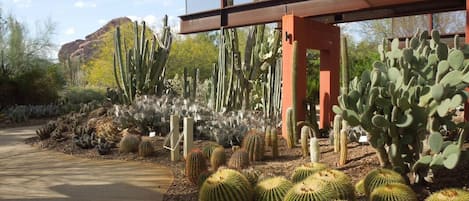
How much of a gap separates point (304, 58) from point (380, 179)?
426 cm

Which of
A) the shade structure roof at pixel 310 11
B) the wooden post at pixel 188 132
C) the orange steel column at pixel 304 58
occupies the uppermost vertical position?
the shade structure roof at pixel 310 11

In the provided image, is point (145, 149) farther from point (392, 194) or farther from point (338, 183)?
point (392, 194)

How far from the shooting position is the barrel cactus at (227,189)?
4059 mm

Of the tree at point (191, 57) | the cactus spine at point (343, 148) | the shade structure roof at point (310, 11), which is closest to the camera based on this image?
the cactus spine at point (343, 148)

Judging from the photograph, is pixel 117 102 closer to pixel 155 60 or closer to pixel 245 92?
pixel 155 60

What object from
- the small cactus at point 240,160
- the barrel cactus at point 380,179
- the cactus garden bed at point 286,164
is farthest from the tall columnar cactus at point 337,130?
the barrel cactus at point 380,179

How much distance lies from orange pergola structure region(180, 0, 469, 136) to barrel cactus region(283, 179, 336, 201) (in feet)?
13.4

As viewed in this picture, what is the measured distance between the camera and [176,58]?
27.5 meters

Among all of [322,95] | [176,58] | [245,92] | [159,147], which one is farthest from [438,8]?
[176,58]

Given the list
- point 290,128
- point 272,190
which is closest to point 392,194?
point 272,190

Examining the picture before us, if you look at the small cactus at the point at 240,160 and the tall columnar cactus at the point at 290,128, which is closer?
the small cactus at the point at 240,160

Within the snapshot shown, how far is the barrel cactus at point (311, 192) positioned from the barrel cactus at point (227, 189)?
484 millimetres

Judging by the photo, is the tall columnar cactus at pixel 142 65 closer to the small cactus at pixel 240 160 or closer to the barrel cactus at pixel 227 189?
the small cactus at pixel 240 160

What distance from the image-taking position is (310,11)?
28.1 feet
